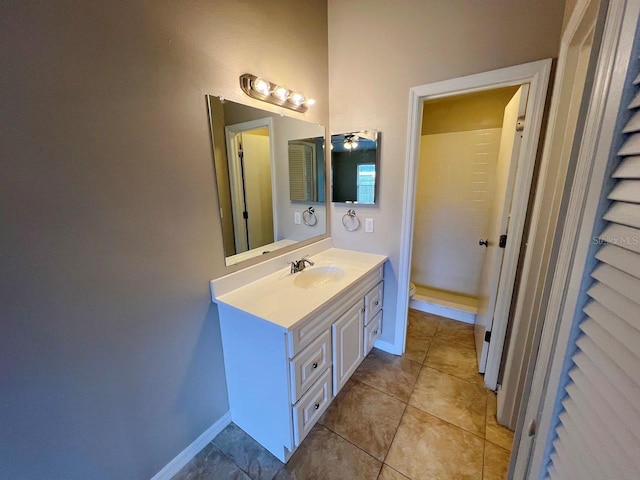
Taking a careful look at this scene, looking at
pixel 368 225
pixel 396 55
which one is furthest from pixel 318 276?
pixel 396 55

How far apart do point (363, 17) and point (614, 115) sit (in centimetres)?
182

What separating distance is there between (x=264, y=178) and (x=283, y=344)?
101 centimetres

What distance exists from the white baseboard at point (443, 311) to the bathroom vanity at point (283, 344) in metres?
1.38

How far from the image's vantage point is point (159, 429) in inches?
46.6

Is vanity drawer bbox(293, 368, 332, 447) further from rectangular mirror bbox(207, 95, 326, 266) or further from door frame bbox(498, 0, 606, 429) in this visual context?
door frame bbox(498, 0, 606, 429)

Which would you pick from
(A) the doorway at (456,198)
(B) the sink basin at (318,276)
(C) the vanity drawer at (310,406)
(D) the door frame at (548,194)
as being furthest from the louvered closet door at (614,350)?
(A) the doorway at (456,198)

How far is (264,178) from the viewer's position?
5.32 feet

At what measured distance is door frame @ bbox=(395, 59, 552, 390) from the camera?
131 cm

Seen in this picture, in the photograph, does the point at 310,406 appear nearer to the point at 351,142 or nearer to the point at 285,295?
the point at 285,295

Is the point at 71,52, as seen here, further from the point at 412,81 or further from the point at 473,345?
the point at 473,345

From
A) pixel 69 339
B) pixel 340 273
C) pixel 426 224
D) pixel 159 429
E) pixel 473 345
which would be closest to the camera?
pixel 69 339

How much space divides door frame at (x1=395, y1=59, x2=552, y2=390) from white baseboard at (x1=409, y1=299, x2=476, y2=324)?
0.90 m

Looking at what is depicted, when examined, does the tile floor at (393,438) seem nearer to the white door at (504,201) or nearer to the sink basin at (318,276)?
the white door at (504,201)

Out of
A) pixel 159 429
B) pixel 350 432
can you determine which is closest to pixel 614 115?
pixel 350 432
